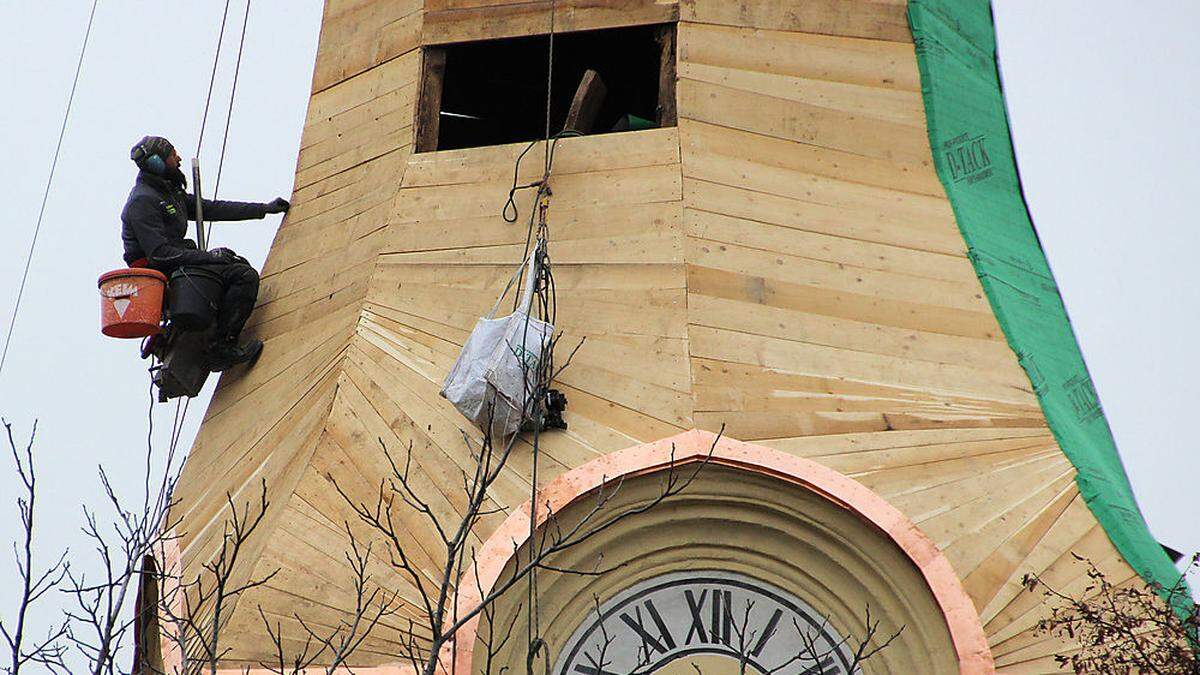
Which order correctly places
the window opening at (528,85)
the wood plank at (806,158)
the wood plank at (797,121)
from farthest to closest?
1. the window opening at (528,85)
2. the wood plank at (797,121)
3. the wood plank at (806,158)

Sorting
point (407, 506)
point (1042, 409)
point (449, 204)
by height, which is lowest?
point (407, 506)

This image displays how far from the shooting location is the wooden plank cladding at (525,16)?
50.5 ft

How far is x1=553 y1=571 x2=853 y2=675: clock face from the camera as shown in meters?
12.9

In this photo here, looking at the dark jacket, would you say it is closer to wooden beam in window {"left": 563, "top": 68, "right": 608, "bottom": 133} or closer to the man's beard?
the man's beard

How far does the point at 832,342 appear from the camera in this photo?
14008 mm

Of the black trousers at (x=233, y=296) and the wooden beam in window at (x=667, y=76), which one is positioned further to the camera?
the black trousers at (x=233, y=296)

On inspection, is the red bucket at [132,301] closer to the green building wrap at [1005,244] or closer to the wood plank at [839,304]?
the wood plank at [839,304]

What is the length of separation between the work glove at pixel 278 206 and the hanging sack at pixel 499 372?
10.5 ft

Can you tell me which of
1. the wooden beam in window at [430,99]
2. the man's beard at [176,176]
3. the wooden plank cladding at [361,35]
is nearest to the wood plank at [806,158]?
the wooden beam in window at [430,99]

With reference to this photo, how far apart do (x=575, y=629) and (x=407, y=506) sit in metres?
1.32

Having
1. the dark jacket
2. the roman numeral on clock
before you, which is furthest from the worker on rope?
the roman numeral on clock

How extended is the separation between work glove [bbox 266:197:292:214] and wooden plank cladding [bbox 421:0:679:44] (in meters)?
1.63

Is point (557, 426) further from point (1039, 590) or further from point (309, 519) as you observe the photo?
point (1039, 590)

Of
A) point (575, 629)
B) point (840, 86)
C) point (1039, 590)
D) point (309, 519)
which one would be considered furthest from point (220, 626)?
point (840, 86)
